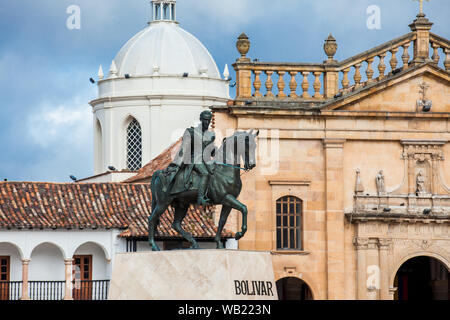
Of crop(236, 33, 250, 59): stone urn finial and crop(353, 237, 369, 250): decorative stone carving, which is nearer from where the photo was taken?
crop(236, 33, 250, 59): stone urn finial

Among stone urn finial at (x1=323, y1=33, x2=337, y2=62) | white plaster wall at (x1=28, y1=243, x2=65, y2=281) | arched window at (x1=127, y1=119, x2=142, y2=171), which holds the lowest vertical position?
white plaster wall at (x1=28, y1=243, x2=65, y2=281)

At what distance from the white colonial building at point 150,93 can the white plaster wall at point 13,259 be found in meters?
18.4

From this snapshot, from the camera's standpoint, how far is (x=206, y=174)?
4275 centimetres

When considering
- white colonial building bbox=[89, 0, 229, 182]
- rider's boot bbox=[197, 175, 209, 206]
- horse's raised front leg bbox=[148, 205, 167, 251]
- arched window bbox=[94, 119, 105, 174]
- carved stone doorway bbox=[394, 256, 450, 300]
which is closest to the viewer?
rider's boot bbox=[197, 175, 209, 206]

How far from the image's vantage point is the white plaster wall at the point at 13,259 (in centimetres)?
6041

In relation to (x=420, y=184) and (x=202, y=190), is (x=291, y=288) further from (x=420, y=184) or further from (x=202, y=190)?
(x=202, y=190)

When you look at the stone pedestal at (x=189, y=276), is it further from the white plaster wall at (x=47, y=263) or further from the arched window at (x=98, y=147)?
the arched window at (x=98, y=147)

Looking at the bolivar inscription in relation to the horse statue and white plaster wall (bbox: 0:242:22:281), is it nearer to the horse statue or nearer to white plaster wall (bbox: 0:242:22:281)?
the horse statue

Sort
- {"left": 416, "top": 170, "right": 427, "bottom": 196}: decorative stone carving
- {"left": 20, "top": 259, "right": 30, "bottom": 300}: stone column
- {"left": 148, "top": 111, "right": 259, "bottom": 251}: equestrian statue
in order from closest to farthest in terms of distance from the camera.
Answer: {"left": 148, "top": 111, "right": 259, "bottom": 251}: equestrian statue → {"left": 20, "top": 259, "right": 30, "bottom": 300}: stone column → {"left": 416, "top": 170, "right": 427, "bottom": 196}: decorative stone carving

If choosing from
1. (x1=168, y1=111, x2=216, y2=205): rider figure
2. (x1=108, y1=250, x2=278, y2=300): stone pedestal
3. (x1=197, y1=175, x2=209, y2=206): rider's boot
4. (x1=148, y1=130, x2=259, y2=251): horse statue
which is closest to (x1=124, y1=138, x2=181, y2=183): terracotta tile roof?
(x1=148, y1=130, x2=259, y2=251): horse statue

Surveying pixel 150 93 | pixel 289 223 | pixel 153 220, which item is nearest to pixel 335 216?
pixel 289 223

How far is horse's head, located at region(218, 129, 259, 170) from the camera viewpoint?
42906mm

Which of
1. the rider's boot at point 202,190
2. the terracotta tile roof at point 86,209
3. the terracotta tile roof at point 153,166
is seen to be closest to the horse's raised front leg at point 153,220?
the rider's boot at point 202,190
